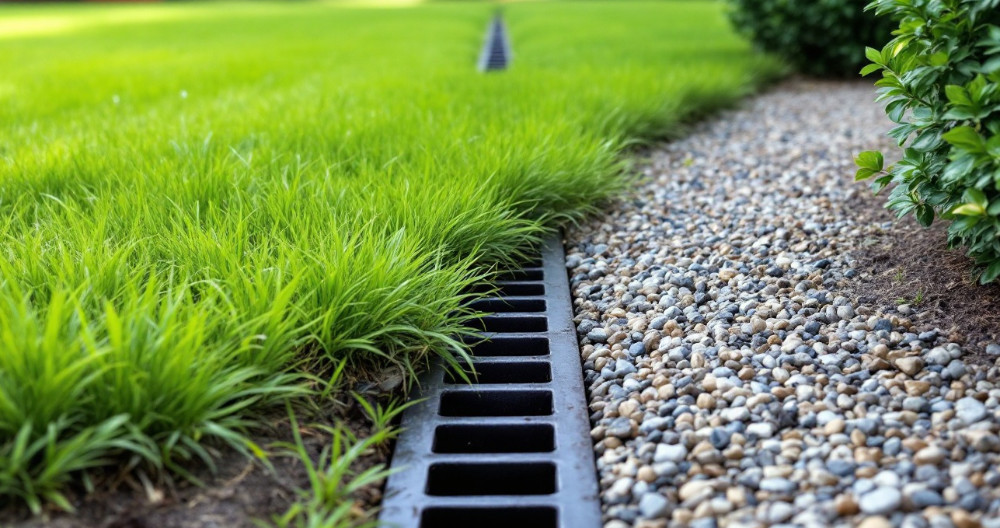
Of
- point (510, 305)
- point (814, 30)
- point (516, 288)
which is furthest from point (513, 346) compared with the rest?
point (814, 30)

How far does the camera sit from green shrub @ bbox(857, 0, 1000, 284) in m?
1.74

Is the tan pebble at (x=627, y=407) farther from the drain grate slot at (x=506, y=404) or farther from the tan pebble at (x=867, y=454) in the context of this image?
the tan pebble at (x=867, y=454)

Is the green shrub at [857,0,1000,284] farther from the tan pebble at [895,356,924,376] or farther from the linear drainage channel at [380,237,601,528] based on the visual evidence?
the linear drainage channel at [380,237,601,528]

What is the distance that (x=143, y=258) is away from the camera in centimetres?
215

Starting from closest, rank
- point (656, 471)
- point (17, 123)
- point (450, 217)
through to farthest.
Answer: point (656, 471)
point (450, 217)
point (17, 123)

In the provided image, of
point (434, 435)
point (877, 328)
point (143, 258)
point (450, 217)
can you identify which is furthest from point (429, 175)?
point (877, 328)

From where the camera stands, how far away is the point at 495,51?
9172mm

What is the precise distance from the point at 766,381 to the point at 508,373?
2.02ft

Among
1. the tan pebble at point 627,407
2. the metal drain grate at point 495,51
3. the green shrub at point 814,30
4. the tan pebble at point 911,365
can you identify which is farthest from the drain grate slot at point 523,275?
the metal drain grate at point 495,51

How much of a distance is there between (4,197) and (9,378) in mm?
1627

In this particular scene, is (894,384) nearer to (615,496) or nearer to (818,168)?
(615,496)

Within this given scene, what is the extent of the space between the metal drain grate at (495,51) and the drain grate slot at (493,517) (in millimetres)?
5892

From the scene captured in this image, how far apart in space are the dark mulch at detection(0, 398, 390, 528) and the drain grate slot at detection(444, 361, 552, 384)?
0.48 meters

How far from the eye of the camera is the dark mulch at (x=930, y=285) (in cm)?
198
